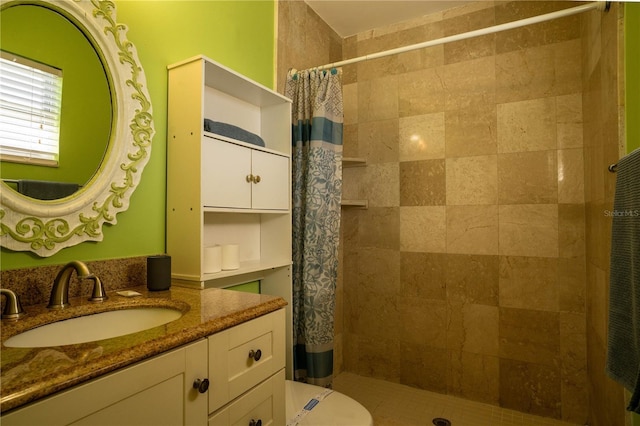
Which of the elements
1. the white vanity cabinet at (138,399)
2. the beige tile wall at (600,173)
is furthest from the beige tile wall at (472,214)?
the white vanity cabinet at (138,399)

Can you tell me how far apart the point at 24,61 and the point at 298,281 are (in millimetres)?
1399

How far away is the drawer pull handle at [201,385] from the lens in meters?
0.80

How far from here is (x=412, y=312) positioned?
7.91 ft

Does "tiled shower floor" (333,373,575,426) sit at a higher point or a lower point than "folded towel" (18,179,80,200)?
lower

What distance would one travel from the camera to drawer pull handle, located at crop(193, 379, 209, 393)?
0.80 meters

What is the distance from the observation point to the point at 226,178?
140cm

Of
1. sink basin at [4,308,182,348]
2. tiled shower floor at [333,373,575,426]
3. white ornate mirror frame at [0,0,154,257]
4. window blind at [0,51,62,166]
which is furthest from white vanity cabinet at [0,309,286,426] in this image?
tiled shower floor at [333,373,575,426]

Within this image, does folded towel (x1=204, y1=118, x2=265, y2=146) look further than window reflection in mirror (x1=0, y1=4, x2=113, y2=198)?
Yes

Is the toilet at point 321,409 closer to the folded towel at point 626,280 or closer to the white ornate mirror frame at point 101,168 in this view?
the folded towel at point 626,280

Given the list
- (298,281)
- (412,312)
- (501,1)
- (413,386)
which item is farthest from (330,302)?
(501,1)

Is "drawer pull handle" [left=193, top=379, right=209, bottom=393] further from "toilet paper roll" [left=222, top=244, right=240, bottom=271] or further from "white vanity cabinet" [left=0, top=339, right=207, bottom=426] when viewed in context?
"toilet paper roll" [left=222, top=244, right=240, bottom=271]

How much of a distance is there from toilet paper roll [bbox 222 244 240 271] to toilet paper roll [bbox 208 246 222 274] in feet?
0.11

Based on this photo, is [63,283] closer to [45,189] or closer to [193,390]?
[45,189]

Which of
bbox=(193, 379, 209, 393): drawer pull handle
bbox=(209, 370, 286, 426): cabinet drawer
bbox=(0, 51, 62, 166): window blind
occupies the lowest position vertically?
bbox=(209, 370, 286, 426): cabinet drawer
